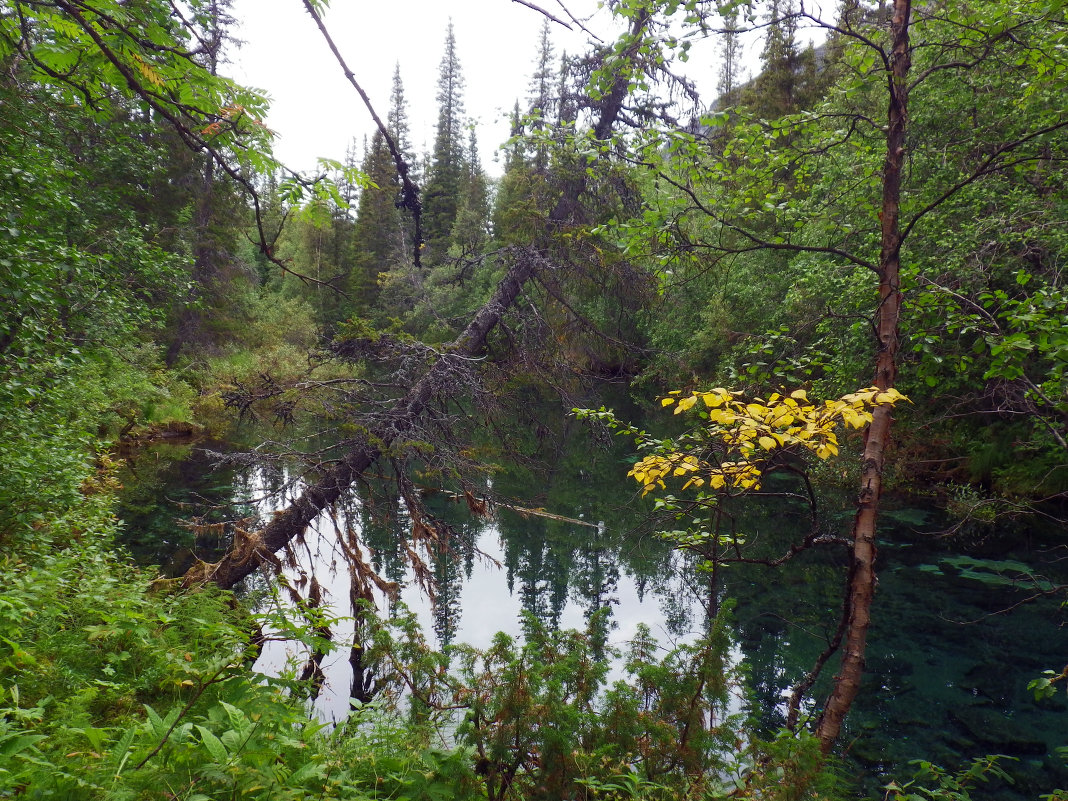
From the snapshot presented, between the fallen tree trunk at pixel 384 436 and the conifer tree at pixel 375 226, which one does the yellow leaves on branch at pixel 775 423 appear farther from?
the conifer tree at pixel 375 226

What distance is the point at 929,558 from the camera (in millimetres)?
10625

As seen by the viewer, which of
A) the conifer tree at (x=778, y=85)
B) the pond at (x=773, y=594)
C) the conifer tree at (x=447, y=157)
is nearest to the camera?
the pond at (x=773, y=594)

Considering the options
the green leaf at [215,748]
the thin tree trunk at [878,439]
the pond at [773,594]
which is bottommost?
the pond at [773,594]

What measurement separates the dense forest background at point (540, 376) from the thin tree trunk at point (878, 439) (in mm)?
20

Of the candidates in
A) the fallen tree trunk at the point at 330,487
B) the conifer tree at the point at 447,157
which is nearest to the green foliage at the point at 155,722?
the fallen tree trunk at the point at 330,487

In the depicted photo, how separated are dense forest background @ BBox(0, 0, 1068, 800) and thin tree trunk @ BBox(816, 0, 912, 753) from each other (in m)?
0.02

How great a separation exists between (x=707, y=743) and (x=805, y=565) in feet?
26.8

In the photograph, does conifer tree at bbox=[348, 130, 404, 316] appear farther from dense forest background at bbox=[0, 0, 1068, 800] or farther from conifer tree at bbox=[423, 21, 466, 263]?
dense forest background at bbox=[0, 0, 1068, 800]

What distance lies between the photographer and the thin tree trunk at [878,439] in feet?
11.0

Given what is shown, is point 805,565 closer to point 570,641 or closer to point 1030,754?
point 1030,754

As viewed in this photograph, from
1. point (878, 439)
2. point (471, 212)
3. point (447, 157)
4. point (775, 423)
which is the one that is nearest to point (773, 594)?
point (878, 439)

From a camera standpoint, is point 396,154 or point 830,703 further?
point 830,703

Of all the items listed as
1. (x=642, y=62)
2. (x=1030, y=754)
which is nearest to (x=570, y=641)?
(x=642, y=62)

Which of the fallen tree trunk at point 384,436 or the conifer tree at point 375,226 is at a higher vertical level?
the conifer tree at point 375,226
